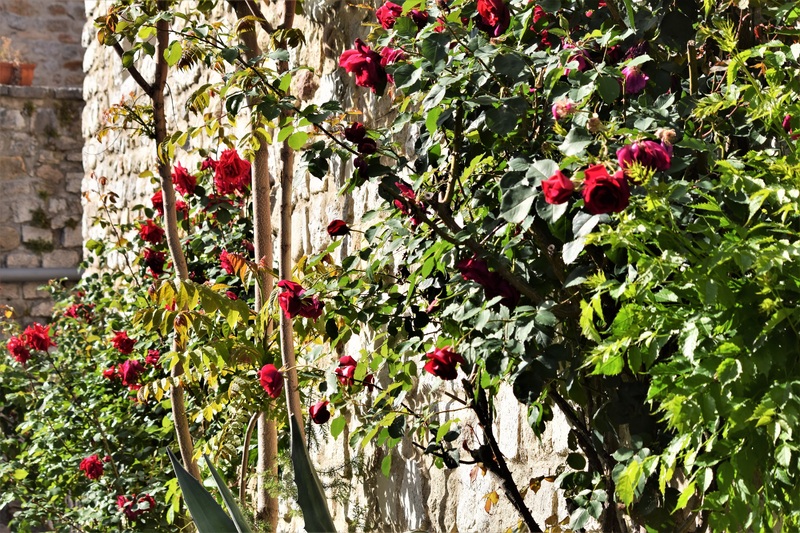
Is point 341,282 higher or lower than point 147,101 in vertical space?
lower

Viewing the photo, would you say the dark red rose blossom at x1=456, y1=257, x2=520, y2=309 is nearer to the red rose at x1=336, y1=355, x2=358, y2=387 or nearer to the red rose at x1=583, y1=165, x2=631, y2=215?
the red rose at x1=583, y1=165, x2=631, y2=215

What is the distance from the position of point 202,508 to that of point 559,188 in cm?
99

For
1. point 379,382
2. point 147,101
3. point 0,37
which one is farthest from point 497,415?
point 0,37

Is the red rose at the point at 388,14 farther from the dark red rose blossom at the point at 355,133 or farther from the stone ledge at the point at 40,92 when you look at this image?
the stone ledge at the point at 40,92

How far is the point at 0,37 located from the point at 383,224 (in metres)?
6.36

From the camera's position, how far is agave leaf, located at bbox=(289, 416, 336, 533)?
1753 millimetres

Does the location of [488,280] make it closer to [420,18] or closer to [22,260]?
[420,18]

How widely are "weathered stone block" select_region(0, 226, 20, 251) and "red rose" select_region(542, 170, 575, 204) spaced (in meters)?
6.02

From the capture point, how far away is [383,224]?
175cm

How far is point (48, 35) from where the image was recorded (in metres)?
7.20

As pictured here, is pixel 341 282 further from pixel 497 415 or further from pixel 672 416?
pixel 672 416

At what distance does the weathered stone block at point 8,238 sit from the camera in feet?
20.9

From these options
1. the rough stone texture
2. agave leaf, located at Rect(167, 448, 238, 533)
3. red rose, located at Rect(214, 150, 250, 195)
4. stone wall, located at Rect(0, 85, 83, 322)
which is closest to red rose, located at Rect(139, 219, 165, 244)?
the rough stone texture

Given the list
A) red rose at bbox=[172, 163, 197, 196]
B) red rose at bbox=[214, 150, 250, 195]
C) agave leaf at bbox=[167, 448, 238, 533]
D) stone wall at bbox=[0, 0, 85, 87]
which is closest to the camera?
agave leaf at bbox=[167, 448, 238, 533]
